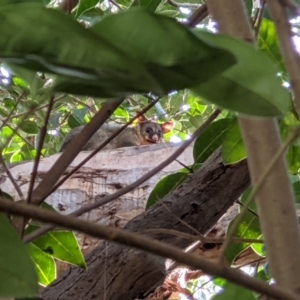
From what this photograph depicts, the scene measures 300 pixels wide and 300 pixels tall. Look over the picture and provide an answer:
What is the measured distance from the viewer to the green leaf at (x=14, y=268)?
1.12 feet

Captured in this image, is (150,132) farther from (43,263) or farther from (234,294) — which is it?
(234,294)

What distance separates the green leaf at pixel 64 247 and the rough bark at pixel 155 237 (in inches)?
4.5

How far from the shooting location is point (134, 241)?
243 mm

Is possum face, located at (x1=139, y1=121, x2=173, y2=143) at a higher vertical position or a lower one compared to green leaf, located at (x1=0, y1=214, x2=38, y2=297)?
higher

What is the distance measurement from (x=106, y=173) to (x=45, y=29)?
0.90 metres

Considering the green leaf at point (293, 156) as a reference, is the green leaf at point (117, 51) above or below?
above

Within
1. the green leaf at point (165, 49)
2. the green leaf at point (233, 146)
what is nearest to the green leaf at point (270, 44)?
the green leaf at point (233, 146)

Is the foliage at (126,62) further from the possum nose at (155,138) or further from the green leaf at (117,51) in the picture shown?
the possum nose at (155,138)

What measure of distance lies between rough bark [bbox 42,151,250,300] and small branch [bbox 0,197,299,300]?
1.68 feet

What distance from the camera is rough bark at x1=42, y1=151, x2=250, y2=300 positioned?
2.51 feet

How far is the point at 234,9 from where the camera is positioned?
0.43 metres

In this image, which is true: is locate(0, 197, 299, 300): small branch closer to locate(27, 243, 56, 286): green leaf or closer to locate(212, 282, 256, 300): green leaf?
locate(212, 282, 256, 300): green leaf

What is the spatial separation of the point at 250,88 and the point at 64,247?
40 cm

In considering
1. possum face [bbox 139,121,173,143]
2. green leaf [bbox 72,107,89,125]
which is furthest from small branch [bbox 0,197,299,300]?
possum face [bbox 139,121,173,143]
